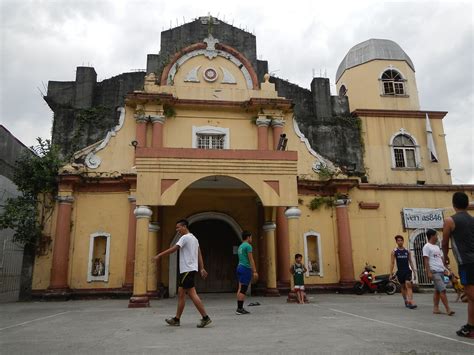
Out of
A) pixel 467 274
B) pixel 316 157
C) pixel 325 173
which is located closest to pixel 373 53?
pixel 316 157

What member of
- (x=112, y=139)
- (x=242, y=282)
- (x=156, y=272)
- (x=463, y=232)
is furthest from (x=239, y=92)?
(x=463, y=232)

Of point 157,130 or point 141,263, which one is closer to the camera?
point 141,263

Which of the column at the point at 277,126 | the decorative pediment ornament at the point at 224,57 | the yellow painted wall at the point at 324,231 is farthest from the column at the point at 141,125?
the yellow painted wall at the point at 324,231

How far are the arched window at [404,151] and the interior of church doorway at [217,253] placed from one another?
7550mm

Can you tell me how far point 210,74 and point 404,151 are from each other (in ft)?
28.3

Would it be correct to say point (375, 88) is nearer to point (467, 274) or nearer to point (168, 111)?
point (168, 111)

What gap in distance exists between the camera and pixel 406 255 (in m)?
8.80

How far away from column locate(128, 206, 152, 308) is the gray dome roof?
42.6 ft

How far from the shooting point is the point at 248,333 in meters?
5.72

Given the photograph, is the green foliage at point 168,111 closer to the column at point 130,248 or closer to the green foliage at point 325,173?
the column at point 130,248

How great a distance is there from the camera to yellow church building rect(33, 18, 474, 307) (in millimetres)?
13219

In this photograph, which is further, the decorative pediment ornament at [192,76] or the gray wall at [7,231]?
the gray wall at [7,231]

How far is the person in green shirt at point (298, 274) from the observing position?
1016 centimetres

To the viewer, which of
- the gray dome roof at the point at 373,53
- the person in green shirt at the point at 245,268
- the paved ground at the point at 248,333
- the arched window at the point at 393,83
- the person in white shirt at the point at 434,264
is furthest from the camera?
the gray dome roof at the point at 373,53
